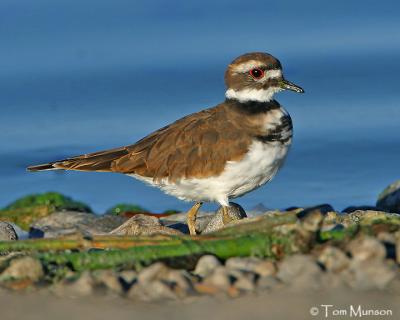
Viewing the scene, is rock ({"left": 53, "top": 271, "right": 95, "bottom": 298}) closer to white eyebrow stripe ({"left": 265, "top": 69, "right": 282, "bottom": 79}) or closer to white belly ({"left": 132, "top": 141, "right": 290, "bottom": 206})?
white belly ({"left": 132, "top": 141, "right": 290, "bottom": 206})

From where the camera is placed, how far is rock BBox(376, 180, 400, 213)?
11.2 meters

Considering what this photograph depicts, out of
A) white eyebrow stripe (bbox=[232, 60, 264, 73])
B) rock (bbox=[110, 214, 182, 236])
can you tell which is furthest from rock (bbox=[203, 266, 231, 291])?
white eyebrow stripe (bbox=[232, 60, 264, 73])

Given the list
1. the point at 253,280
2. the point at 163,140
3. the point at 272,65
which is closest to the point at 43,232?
the point at 163,140

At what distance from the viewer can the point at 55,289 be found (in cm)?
627

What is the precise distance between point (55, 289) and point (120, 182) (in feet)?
26.5

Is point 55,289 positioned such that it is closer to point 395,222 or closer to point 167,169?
point 395,222

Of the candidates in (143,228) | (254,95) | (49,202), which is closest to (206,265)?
(143,228)

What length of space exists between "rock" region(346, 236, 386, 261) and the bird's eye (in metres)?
3.41

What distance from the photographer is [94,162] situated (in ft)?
32.7

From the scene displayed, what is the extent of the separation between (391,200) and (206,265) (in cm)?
512

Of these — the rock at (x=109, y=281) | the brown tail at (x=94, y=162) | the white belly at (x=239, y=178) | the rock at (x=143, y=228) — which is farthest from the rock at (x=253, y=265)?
the brown tail at (x=94, y=162)

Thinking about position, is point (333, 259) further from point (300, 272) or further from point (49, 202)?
point (49, 202)

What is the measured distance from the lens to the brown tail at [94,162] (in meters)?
9.86

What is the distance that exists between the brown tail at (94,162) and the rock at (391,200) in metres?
3.12
